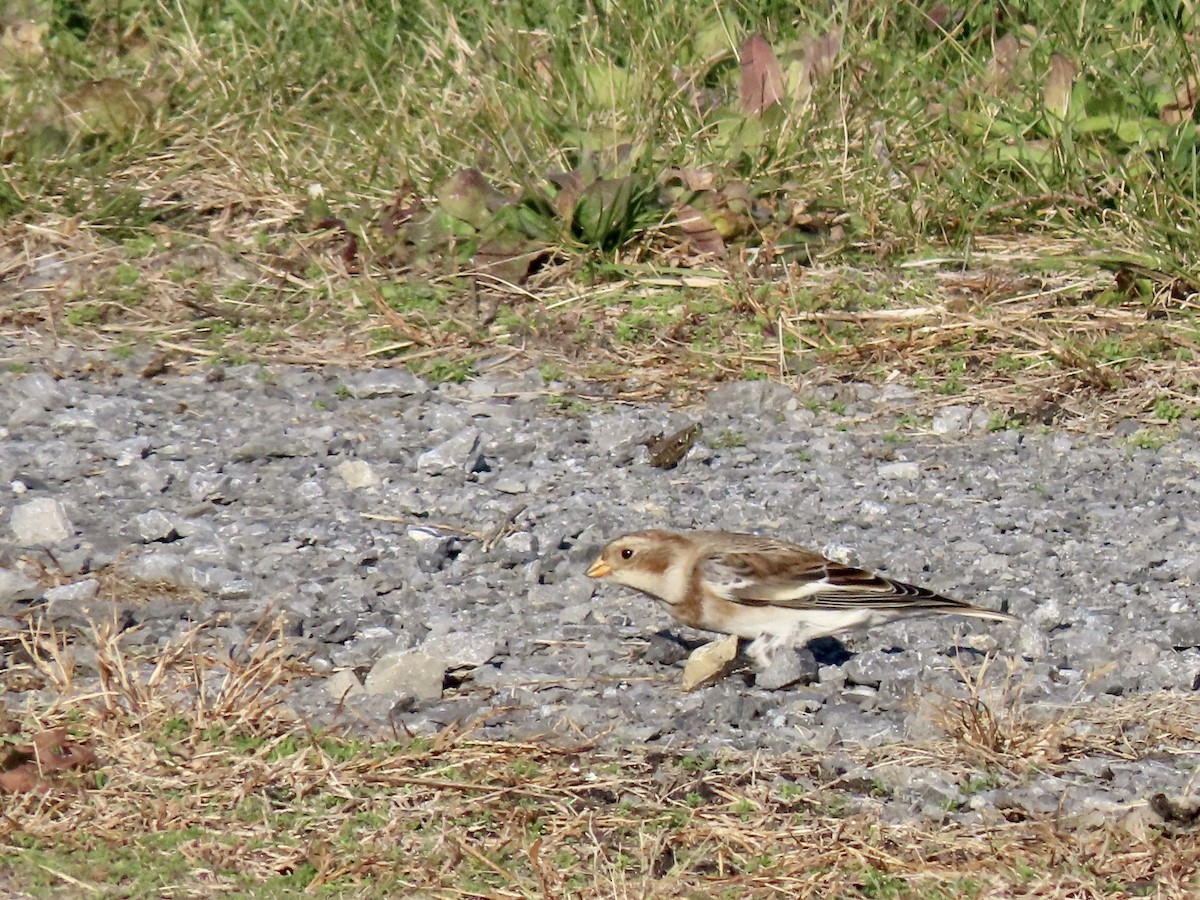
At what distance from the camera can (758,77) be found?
7.46 metres

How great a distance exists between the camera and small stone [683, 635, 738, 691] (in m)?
4.39

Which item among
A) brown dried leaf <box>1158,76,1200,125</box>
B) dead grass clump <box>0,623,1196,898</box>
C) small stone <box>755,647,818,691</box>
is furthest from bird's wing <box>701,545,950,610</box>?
brown dried leaf <box>1158,76,1200,125</box>

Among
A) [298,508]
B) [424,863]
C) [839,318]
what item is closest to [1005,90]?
[839,318]

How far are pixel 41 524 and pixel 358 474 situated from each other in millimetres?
906

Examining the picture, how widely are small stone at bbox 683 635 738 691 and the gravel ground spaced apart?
6 cm

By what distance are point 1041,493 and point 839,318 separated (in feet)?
4.22

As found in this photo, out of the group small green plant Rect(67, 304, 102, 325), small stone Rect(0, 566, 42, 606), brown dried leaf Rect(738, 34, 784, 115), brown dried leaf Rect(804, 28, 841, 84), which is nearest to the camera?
small stone Rect(0, 566, 42, 606)

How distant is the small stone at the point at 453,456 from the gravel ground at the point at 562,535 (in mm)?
10

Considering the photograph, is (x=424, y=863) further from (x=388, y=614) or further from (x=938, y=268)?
(x=938, y=268)

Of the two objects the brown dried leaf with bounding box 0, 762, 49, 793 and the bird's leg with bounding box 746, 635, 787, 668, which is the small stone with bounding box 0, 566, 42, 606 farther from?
the bird's leg with bounding box 746, 635, 787, 668

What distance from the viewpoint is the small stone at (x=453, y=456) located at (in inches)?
224

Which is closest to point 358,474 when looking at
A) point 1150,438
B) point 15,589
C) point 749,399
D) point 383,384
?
point 383,384

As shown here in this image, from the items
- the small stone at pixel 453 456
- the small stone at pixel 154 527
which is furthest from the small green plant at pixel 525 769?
the small stone at pixel 453 456

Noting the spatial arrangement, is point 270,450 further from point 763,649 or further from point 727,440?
point 763,649
